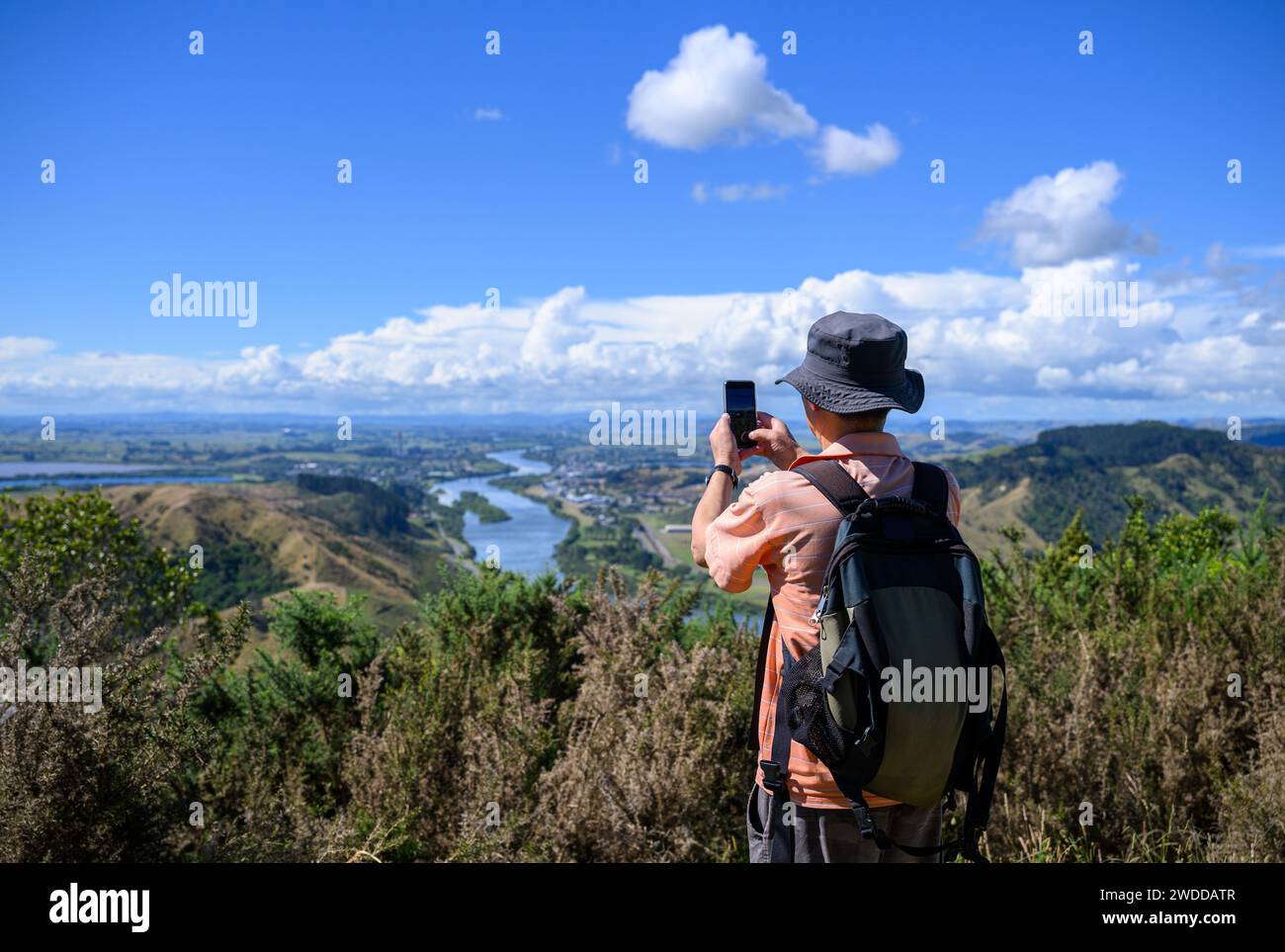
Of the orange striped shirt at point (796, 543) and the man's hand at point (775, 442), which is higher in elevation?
the man's hand at point (775, 442)

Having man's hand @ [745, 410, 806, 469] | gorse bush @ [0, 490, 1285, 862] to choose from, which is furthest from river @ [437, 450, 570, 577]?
man's hand @ [745, 410, 806, 469]

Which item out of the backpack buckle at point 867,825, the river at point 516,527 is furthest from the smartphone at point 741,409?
the river at point 516,527

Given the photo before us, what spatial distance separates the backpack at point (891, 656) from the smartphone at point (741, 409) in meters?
0.39

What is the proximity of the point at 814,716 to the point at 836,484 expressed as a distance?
1.84 ft

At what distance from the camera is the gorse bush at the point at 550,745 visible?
2.94 metres

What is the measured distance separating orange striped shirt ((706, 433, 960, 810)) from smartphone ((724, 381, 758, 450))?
0.97 ft

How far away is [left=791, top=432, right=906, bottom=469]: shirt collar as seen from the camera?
2.13 meters

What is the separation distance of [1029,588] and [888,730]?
457 cm

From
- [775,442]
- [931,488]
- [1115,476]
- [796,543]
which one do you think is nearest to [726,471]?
[775,442]

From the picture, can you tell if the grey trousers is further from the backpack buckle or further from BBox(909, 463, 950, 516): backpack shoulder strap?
BBox(909, 463, 950, 516): backpack shoulder strap

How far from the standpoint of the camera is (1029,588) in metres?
5.85

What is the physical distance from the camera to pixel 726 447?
2326 millimetres

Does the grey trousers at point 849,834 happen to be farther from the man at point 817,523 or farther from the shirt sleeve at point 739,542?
the shirt sleeve at point 739,542
